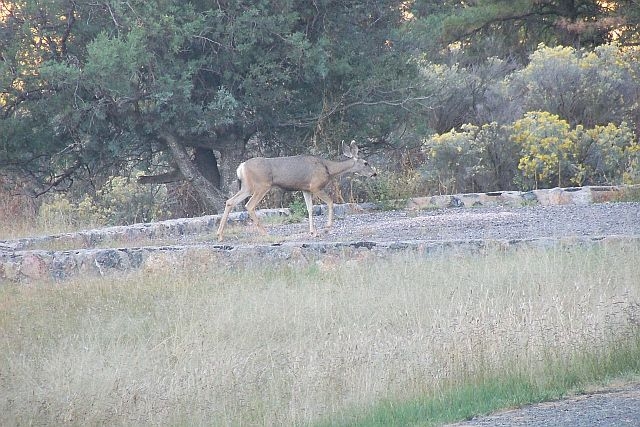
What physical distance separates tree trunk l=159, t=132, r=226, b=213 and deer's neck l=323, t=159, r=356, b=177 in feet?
16.5

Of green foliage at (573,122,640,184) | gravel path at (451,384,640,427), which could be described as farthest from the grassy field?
green foliage at (573,122,640,184)

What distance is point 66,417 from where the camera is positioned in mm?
7574

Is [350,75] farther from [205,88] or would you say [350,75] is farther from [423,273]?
[423,273]

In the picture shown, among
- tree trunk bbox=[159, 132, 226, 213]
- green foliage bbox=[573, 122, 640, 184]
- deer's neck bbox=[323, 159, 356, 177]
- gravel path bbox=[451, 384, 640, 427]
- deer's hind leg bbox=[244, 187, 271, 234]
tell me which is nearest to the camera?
gravel path bbox=[451, 384, 640, 427]

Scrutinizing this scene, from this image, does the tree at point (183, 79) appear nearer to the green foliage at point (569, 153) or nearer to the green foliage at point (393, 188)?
the green foliage at point (393, 188)

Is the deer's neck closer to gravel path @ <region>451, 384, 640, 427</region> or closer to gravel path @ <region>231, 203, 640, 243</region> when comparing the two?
gravel path @ <region>231, 203, 640, 243</region>

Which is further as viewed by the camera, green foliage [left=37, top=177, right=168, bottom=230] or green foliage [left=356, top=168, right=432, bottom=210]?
green foliage [left=37, top=177, right=168, bottom=230]

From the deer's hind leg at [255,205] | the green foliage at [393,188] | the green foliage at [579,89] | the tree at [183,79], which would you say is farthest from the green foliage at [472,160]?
the deer's hind leg at [255,205]

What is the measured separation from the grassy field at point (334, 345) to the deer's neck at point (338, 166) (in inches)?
211

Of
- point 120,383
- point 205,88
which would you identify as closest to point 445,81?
point 205,88

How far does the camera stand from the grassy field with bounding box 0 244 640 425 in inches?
303

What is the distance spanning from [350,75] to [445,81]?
454 centimetres

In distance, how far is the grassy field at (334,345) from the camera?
770cm

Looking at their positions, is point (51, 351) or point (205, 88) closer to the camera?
point (51, 351)
